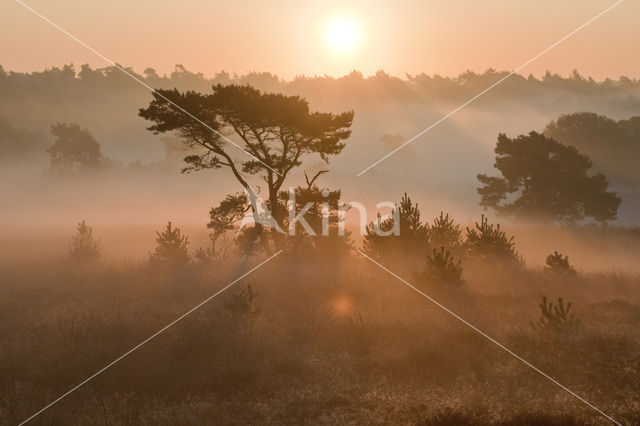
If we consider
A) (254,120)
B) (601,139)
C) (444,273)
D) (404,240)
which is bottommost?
(444,273)

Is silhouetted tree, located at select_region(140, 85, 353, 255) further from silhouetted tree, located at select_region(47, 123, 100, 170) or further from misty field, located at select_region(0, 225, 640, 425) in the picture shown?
silhouetted tree, located at select_region(47, 123, 100, 170)

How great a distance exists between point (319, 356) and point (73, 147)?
5115 centimetres

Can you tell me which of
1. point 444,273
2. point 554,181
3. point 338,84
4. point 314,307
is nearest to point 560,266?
point 444,273

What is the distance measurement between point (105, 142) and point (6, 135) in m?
40.9

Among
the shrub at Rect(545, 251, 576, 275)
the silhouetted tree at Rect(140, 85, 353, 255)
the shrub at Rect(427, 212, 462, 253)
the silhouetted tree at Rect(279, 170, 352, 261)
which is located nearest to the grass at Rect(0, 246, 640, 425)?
the shrub at Rect(545, 251, 576, 275)

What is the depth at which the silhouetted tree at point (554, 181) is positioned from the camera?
107ft

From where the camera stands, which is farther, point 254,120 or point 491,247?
point 491,247

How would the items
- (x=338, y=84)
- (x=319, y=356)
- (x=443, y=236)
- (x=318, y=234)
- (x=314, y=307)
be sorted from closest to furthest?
(x=319, y=356), (x=314, y=307), (x=443, y=236), (x=318, y=234), (x=338, y=84)

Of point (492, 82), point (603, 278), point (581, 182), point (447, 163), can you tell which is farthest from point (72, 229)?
point (492, 82)

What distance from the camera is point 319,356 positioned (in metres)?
10.1

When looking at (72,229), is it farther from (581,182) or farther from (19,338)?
(581,182)

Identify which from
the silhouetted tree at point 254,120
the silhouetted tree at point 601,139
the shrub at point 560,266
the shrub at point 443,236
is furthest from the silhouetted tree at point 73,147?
the silhouetted tree at point 601,139

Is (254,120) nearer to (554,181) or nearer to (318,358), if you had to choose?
(318,358)

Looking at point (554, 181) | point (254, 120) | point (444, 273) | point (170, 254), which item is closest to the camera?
point (444, 273)
